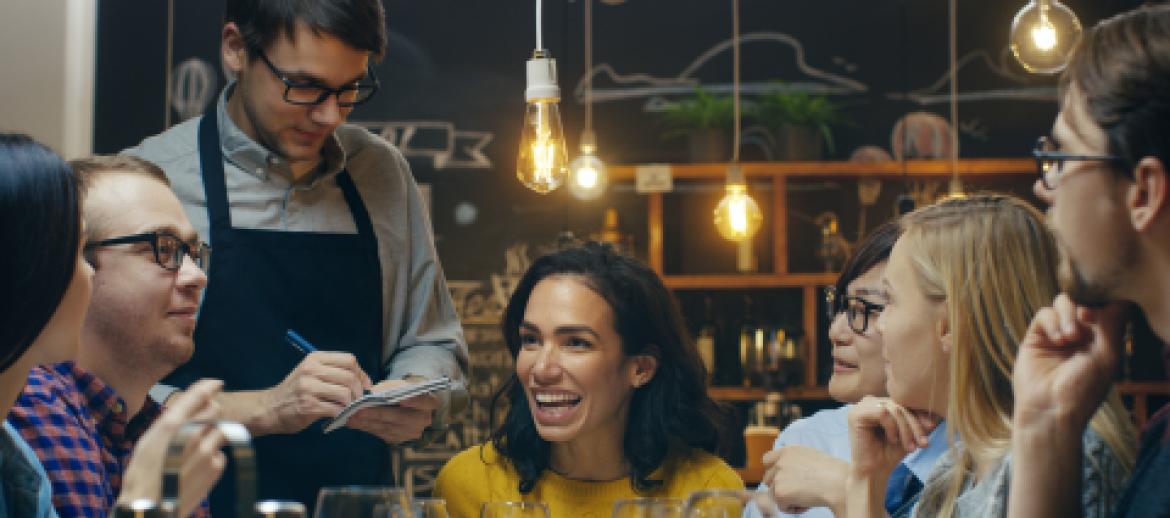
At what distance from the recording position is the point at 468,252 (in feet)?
19.6

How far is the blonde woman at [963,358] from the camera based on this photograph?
165 cm

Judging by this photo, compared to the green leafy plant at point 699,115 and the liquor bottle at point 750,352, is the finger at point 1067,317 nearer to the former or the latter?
the liquor bottle at point 750,352

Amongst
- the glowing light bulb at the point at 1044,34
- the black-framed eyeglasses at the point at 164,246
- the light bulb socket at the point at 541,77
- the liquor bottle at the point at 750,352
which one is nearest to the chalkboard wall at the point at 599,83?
the liquor bottle at the point at 750,352

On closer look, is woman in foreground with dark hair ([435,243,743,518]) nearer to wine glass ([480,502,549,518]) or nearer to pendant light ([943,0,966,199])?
wine glass ([480,502,549,518])

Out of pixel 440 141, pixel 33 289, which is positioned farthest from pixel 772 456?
pixel 440 141

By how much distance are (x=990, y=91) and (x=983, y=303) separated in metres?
4.58

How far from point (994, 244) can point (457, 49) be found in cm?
444

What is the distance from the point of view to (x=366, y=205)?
2564 millimetres

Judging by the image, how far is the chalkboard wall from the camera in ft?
19.5

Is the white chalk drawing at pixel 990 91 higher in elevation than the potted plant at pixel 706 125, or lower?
higher

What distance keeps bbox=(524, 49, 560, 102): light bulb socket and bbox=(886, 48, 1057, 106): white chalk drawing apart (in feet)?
13.3

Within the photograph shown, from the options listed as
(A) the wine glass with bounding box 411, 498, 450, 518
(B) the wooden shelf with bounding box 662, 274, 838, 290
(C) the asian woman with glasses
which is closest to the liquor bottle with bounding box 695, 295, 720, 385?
(B) the wooden shelf with bounding box 662, 274, 838, 290

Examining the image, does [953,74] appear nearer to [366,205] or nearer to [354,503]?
[366,205]

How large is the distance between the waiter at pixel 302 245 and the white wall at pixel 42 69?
1.70 ft
